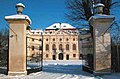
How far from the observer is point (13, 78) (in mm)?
11680

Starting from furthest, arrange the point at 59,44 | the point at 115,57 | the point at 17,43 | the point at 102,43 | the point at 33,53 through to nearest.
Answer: the point at 59,44, the point at 33,53, the point at 115,57, the point at 17,43, the point at 102,43

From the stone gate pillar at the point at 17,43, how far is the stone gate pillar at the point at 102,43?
388 centimetres

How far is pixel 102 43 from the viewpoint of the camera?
513 inches

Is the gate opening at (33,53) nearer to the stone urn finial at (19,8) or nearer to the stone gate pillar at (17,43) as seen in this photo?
the stone gate pillar at (17,43)

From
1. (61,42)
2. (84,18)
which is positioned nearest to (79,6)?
(84,18)

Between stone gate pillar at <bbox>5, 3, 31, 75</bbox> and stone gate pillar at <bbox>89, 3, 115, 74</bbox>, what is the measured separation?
12.7ft

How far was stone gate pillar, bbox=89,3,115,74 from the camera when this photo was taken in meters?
12.9

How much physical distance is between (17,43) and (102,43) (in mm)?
4642

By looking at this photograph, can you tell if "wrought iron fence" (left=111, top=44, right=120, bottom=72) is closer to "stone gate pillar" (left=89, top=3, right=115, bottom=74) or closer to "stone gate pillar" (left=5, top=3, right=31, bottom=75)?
"stone gate pillar" (left=89, top=3, right=115, bottom=74)

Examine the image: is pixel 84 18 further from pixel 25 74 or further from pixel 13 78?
pixel 13 78

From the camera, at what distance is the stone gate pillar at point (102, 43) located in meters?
12.9

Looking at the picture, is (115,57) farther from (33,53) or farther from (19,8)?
(33,53)

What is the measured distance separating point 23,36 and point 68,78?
3754 mm

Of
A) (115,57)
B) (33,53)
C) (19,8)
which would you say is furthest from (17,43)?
(115,57)
